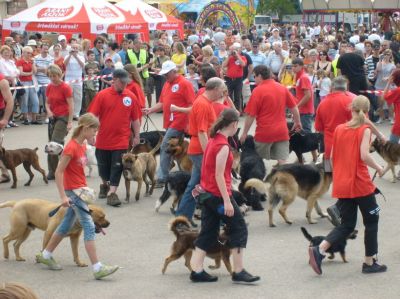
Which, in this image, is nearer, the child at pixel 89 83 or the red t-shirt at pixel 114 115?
the red t-shirt at pixel 114 115

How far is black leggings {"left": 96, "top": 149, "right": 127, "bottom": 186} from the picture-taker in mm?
10273

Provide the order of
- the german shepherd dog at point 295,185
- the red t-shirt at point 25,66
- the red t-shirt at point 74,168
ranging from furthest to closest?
1. the red t-shirt at point 25,66
2. the german shepherd dog at point 295,185
3. the red t-shirt at point 74,168

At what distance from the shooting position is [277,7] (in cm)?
6662

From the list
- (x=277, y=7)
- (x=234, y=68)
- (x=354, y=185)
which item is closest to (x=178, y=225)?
(x=354, y=185)

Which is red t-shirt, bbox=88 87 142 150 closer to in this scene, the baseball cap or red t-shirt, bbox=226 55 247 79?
the baseball cap

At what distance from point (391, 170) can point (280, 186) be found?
3.76m

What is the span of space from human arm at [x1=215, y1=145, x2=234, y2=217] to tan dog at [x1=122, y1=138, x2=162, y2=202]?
12.7 ft

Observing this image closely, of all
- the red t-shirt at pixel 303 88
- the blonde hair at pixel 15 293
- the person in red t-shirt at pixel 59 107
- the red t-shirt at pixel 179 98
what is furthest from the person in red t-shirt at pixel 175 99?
the blonde hair at pixel 15 293

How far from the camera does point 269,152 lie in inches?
400

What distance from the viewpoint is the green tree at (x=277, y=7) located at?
217ft

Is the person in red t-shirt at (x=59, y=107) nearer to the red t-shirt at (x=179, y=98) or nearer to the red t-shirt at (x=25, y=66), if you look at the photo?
the red t-shirt at (x=179, y=98)

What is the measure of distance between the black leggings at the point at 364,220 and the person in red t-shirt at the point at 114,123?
12.8ft

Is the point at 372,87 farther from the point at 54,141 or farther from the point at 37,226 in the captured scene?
the point at 37,226

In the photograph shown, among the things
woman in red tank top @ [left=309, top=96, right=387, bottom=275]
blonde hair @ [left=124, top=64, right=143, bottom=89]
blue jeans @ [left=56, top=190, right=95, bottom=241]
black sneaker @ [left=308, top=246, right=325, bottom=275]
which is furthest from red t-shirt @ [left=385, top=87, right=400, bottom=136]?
blue jeans @ [left=56, top=190, right=95, bottom=241]
